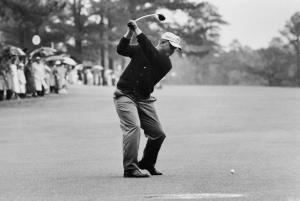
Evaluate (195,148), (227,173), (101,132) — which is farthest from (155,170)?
(101,132)

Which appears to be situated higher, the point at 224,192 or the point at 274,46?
the point at 224,192

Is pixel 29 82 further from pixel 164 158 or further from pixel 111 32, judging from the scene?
pixel 111 32

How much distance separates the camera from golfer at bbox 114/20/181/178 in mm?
11008

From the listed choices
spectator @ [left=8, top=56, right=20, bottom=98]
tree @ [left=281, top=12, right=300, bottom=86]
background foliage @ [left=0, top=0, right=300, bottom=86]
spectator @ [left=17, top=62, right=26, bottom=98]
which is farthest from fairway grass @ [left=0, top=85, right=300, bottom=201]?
tree @ [left=281, top=12, right=300, bottom=86]

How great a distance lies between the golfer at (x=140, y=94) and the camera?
433 inches

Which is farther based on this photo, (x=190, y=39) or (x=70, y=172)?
(x=190, y=39)

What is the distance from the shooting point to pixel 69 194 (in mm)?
9453

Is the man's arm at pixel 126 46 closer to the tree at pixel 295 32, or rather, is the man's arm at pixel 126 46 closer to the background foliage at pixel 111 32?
the background foliage at pixel 111 32

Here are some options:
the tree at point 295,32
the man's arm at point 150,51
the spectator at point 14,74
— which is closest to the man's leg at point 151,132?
the man's arm at point 150,51

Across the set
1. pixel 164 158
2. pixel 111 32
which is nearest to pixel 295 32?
pixel 111 32

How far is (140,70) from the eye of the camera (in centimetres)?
1116

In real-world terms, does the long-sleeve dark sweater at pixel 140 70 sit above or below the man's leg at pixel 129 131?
above

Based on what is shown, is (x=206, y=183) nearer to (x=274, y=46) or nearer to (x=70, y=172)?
(x=70, y=172)

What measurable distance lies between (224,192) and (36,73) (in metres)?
28.7
